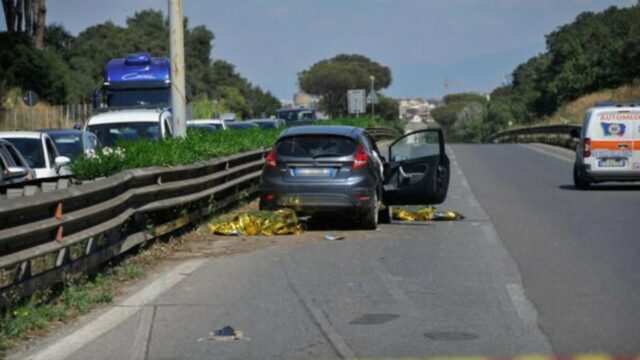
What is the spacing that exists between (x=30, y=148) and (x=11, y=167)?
333 centimetres

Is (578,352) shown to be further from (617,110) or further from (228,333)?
(617,110)

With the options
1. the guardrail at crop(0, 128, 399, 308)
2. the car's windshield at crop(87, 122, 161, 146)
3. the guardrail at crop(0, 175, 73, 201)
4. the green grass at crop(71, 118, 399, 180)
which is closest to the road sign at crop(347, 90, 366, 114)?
the car's windshield at crop(87, 122, 161, 146)

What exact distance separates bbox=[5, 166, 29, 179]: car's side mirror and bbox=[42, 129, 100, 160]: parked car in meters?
4.58

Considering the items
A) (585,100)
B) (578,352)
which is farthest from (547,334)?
(585,100)

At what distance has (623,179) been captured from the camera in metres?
22.6

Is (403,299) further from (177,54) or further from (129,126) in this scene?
(129,126)

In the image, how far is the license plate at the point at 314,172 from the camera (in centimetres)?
1555

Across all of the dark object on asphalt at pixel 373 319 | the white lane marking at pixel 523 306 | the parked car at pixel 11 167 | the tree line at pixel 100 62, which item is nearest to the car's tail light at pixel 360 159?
the parked car at pixel 11 167

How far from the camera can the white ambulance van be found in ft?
73.3

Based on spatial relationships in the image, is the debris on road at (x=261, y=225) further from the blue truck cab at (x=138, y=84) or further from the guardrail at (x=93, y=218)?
the blue truck cab at (x=138, y=84)

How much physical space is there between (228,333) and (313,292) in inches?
80.5

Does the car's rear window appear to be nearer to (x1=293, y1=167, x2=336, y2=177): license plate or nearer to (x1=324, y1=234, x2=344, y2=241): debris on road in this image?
(x1=293, y1=167, x2=336, y2=177): license plate

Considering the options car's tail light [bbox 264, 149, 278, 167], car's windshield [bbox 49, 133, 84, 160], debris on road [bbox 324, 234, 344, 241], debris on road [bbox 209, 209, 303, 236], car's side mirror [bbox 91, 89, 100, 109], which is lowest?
debris on road [bbox 324, 234, 344, 241]

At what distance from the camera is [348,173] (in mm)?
15484
